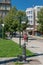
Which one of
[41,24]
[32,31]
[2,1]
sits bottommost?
[32,31]

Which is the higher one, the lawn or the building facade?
the building facade

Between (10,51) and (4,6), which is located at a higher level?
(4,6)

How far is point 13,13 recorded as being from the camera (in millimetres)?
57094

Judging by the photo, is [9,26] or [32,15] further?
[32,15]

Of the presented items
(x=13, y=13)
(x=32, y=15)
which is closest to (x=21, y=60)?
(x=13, y=13)

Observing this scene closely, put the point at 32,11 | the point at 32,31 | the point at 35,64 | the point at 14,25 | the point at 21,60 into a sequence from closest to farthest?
the point at 35,64, the point at 21,60, the point at 14,25, the point at 32,31, the point at 32,11

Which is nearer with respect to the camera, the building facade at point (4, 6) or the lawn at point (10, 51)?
the lawn at point (10, 51)

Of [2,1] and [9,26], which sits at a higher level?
[2,1]

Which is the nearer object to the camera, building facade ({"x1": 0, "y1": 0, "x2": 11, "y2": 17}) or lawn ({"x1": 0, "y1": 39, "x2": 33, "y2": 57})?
lawn ({"x1": 0, "y1": 39, "x2": 33, "y2": 57})

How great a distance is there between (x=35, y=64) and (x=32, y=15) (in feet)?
330

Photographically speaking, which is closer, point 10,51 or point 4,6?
point 10,51

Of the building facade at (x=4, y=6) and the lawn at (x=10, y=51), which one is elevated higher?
the building facade at (x=4, y=6)

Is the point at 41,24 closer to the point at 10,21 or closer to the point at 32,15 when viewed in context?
the point at 10,21

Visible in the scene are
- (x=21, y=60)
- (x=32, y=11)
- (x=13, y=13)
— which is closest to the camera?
(x=21, y=60)
